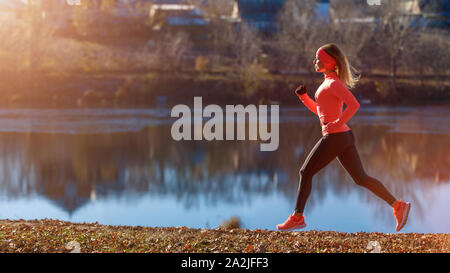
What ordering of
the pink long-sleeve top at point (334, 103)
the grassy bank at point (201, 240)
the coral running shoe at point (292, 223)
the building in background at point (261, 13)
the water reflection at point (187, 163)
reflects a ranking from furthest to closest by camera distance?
the building in background at point (261, 13)
the water reflection at point (187, 163)
the grassy bank at point (201, 240)
the coral running shoe at point (292, 223)
the pink long-sleeve top at point (334, 103)

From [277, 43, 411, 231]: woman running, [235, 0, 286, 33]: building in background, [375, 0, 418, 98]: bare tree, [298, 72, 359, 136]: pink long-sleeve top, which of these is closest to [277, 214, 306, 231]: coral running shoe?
[277, 43, 411, 231]: woman running

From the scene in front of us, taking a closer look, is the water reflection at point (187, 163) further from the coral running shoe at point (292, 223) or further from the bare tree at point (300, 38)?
the bare tree at point (300, 38)

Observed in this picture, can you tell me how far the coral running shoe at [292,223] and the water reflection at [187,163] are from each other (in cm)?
677

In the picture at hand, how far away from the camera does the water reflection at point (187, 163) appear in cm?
1614

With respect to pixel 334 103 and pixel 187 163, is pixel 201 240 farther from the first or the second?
pixel 187 163

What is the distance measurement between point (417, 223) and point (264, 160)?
952 centimetres

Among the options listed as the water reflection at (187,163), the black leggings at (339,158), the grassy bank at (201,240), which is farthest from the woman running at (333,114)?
the water reflection at (187,163)

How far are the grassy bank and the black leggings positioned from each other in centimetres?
70

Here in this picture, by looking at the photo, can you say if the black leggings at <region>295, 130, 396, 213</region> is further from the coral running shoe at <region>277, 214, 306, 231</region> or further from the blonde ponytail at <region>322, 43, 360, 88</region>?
the blonde ponytail at <region>322, 43, 360, 88</region>

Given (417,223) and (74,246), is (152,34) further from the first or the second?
(74,246)

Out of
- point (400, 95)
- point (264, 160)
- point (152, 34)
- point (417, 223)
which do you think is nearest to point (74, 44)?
point (152, 34)

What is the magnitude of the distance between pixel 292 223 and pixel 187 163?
587 inches

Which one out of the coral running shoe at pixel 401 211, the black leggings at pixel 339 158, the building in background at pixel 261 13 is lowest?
the coral running shoe at pixel 401 211

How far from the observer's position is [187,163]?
69.5ft
